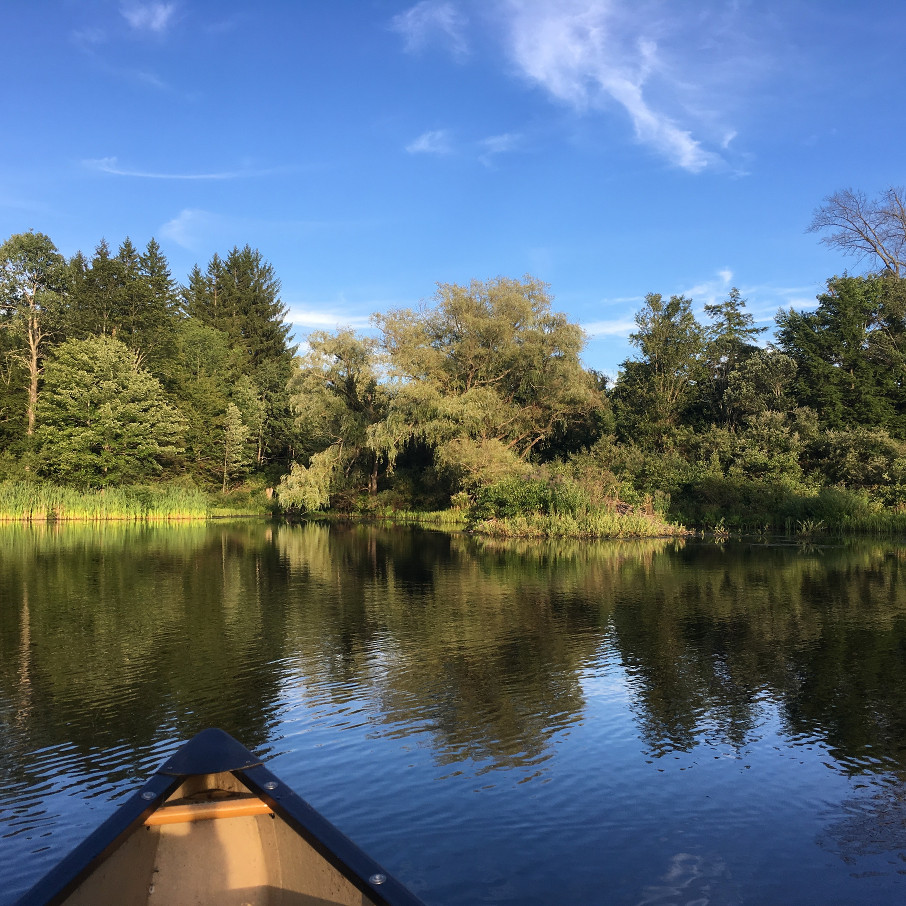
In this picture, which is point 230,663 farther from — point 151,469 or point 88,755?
point 151,469

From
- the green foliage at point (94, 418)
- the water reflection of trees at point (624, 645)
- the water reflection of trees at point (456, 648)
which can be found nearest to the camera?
the water reflection of trees at point (456, 648)

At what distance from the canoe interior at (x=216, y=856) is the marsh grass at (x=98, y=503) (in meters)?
39.6

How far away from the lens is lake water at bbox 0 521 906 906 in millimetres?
5312

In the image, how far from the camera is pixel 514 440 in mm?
44062

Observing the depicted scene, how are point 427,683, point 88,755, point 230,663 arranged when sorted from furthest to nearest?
point 230,663 < point 427,683 < point 88,755

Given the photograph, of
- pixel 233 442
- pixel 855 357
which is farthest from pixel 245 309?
pixel 855 357

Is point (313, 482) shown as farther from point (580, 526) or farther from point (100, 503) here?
point (580, 526)

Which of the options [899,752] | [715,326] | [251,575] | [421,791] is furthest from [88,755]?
[715,326]

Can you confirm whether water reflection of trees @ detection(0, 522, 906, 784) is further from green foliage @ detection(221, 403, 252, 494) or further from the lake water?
green foliage @ detection(221, 403, 252, 494)

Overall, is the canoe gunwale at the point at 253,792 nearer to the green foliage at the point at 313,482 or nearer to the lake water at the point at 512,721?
the lake water at the point at 512,721

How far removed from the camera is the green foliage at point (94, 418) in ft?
150

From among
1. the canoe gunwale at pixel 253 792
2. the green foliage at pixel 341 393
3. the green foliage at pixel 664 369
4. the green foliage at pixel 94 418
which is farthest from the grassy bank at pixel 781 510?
the canoe gunwale at pixel 253 792

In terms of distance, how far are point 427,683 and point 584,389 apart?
1378 inches

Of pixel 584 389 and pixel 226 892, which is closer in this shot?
pixel 226 892
